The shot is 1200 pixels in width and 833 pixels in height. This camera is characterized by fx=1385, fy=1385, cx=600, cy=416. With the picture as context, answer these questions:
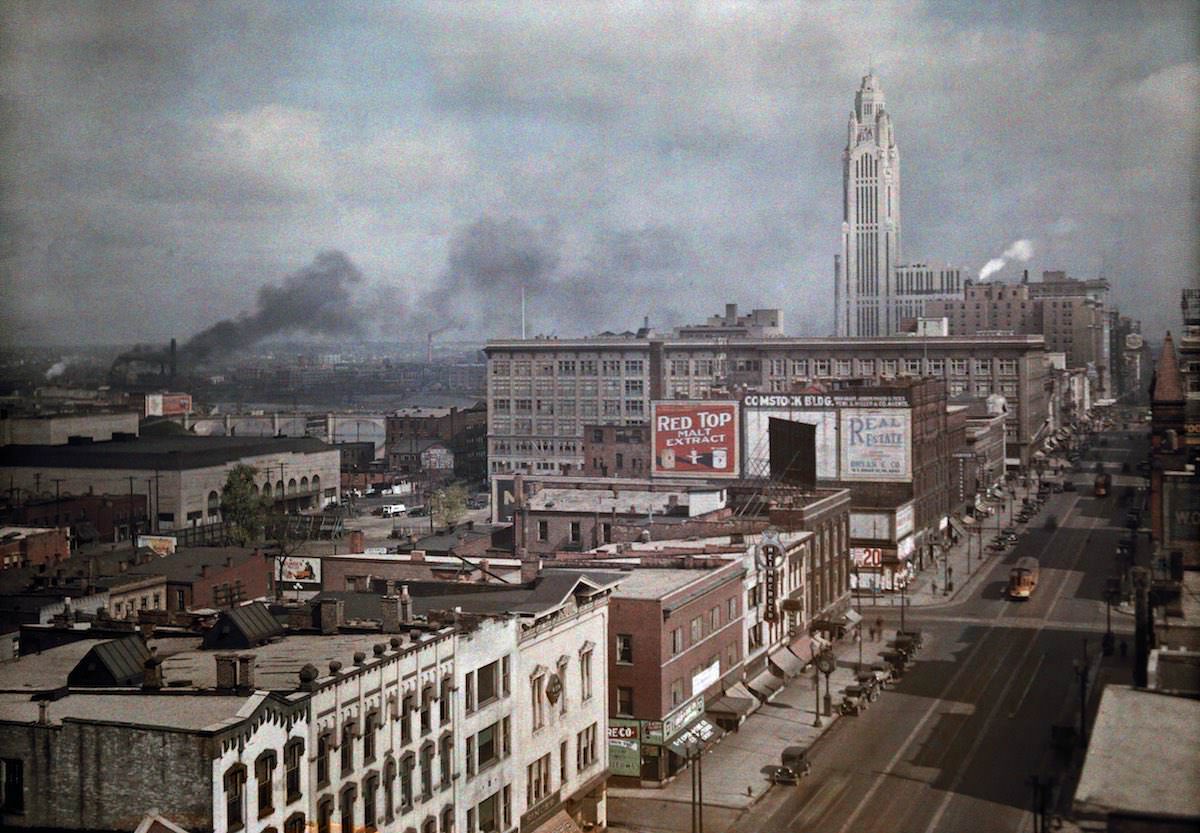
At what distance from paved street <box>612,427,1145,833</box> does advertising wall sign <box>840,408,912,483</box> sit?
4.21 meters

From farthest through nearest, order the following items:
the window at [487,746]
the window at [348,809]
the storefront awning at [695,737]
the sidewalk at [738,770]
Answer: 1. the storefront awning at [695,737]
2. the sidewalk at [738,770]
3. the window at [487,746]
4. the window at [348,809]

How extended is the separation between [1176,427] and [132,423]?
1358 inches

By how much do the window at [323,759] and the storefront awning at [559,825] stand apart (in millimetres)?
4778

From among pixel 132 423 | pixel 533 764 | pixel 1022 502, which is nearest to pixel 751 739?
pixel 533 764

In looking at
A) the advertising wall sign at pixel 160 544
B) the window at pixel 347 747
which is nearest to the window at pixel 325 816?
the window at pixel 347 747

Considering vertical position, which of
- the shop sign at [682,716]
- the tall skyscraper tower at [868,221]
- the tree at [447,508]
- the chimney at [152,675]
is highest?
the tall skyscraper tower at [868,221]

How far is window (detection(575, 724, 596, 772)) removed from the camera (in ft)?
62.7

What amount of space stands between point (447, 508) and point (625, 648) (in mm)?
27084

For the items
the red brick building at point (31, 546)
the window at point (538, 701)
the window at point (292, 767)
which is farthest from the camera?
the red brick building at point (31, 546)

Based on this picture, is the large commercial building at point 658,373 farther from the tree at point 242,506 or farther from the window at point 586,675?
the window at point 586,675

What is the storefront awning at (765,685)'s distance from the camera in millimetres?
25875

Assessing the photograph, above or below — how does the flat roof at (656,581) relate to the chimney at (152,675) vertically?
below

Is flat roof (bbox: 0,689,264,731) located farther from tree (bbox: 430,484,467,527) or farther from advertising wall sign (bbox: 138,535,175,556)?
tree (bbox: 430,484,467,527)

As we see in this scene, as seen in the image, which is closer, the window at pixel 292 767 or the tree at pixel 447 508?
the window at pixel 292 767
